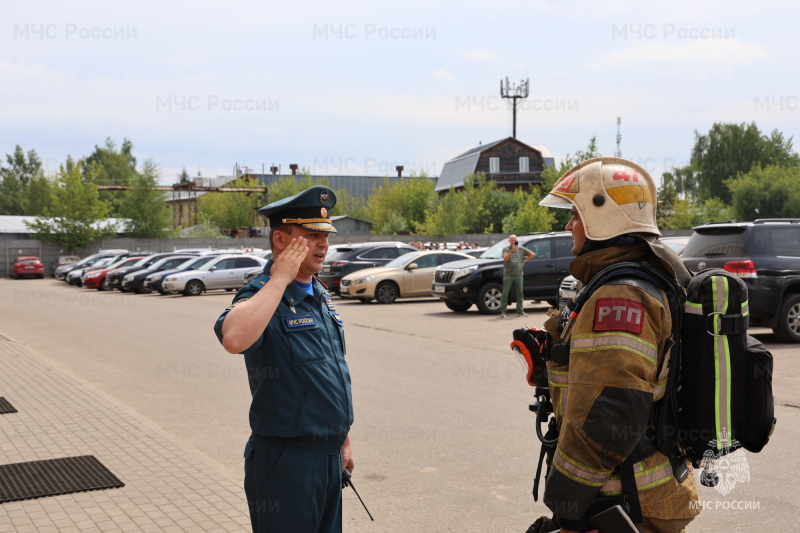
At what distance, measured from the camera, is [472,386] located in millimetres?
9680

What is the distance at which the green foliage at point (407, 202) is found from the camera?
75.3 meters

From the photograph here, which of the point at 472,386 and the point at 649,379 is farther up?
the point at 649,379

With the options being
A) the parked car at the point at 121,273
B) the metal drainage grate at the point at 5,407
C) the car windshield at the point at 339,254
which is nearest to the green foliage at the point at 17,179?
the parked car at the point at 121,273

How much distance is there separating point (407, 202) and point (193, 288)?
4718cm

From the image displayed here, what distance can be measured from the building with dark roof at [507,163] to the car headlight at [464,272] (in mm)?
59911

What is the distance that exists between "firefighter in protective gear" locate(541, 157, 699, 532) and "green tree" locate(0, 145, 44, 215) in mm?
100528

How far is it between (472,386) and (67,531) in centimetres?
556

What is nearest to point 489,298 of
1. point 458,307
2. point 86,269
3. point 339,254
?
point 458,307

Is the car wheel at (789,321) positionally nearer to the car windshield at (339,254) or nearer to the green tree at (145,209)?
the car windshield at (339,254)

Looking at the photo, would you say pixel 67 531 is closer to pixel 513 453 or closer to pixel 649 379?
pixel 513 453

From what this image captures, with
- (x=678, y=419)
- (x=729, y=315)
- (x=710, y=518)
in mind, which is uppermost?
(x=729, y=315)

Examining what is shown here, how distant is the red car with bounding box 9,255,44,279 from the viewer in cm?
5062

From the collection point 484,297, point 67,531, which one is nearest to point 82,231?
point 484,297

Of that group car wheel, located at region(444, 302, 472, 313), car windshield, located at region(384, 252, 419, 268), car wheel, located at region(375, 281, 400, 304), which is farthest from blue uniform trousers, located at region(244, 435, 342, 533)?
car windshield, located at region(384, 252, 419, 268)
